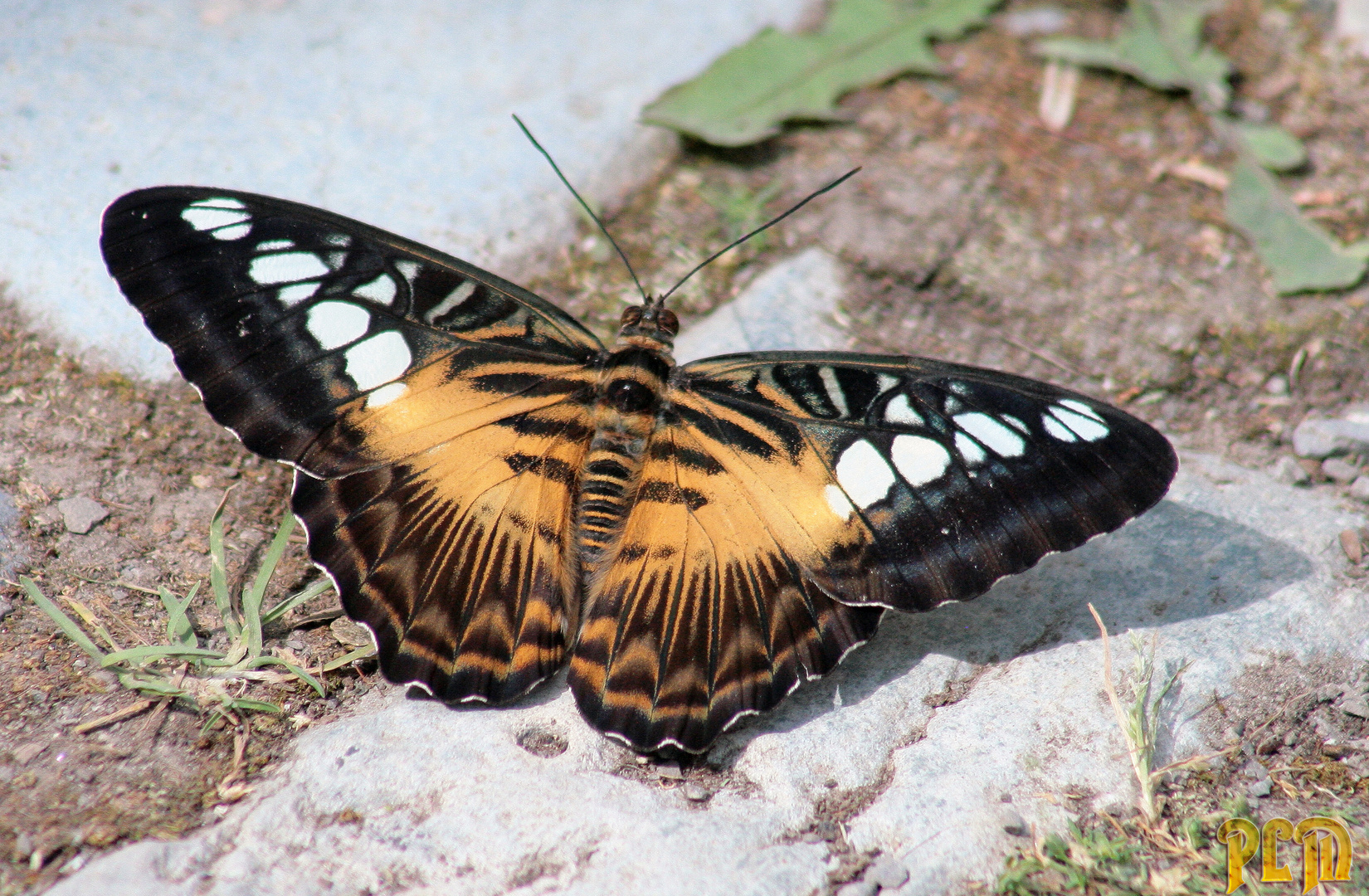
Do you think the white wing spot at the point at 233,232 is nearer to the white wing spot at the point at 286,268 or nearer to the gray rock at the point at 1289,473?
the white wing spot at the point at 286,268

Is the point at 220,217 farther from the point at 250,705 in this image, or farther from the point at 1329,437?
the point at 1329,437

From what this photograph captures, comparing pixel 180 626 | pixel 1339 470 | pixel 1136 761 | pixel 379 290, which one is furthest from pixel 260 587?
pixel 1339 470

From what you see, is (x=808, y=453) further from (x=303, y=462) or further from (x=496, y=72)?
(x=496, y=72)

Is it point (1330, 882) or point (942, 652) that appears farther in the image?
point (942, 652)

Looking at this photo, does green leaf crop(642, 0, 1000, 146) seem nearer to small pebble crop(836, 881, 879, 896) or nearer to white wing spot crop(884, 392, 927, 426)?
white wing spot crop(884, 392, 927, 426)

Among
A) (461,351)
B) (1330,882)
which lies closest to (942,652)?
(1330,882)

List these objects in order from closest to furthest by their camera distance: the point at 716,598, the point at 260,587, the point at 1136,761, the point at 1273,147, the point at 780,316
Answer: the point at 1136,761 → the point at 716,598 → the point at 260,587 → the point at 780,316 → the point at 1273,147
